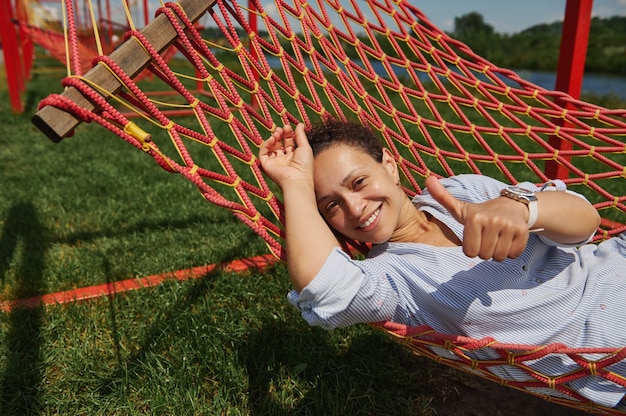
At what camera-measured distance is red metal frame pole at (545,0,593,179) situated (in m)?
1.81

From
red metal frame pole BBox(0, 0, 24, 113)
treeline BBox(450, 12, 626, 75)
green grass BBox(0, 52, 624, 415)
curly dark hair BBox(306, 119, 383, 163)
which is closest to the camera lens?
curly dark hair BBox(306, 119, 383, 163)

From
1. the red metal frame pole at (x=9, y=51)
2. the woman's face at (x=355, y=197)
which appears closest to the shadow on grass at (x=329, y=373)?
the woman's face at (x=355, y=197)

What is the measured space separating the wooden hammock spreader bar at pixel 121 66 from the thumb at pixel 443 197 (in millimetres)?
642

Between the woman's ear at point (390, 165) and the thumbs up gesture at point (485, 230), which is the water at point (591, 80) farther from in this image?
the thumbs up gesture at point (485, 230)

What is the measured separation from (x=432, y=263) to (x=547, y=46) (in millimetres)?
32603

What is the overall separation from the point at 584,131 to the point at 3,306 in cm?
194

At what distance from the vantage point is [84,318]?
1.66m

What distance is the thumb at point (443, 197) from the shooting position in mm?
880

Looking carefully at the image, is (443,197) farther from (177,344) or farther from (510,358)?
(177,344)

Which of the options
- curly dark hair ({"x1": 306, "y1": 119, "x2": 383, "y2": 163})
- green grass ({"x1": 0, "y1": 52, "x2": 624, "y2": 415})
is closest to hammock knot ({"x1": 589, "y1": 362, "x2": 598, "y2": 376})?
green grass ({"x1": 0, "y1": 52, "x2": 624, "y2": 415})

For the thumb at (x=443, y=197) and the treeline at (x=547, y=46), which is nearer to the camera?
the thumb at (x=443, y=197)

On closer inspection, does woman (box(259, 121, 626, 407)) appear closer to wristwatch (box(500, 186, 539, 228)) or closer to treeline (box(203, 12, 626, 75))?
wristwatch (box(500, 186, 539, 228))

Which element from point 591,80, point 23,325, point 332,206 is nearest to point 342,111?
point 332,206

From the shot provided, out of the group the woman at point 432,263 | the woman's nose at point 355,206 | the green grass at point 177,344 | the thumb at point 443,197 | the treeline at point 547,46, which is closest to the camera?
the thumb at point 443,197
